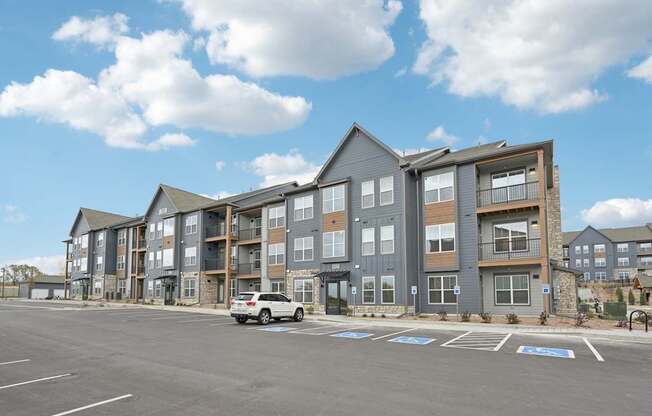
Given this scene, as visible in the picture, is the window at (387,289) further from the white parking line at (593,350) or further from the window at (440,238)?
the white parking line at (593,350)

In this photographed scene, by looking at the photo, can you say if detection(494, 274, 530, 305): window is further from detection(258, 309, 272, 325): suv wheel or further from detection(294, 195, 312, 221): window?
detection(294, 195, 312, 221): window

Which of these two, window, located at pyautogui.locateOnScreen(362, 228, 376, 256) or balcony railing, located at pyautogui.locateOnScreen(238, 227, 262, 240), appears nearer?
window, located at pyautogui.locateOnScreen(362, 228, 376, 256)

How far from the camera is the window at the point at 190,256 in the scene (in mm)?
45453

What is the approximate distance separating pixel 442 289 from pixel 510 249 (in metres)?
4.36

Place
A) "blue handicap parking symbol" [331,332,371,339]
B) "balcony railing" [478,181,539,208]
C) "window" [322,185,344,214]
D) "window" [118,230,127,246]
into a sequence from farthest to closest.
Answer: "window" [118,230,127,246] < "window" [322,185,344,214] < "balcony railing" [478,181,539,208] < "blue handicap parking symbol" [331,332,371,339]

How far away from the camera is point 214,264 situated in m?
44.2

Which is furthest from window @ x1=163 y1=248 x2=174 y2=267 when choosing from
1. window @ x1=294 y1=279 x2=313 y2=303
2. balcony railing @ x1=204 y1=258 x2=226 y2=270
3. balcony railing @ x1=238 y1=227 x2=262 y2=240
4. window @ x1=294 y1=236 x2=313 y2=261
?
window @ x1=294 y1=279 x2=313 y2=303

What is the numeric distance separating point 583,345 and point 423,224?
44.6ft

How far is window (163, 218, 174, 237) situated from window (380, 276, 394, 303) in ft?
87.4

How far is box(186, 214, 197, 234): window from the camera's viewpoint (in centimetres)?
4603

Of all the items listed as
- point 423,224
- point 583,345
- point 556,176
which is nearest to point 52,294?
point 423,224

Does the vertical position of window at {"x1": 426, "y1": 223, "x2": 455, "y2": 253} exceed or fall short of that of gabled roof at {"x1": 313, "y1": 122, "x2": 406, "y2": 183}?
it falls short

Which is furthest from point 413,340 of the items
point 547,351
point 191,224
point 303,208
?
point 191,224

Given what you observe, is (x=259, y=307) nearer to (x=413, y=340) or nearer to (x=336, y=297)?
(x=336, y=297)
